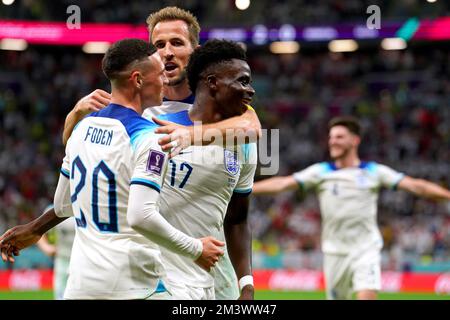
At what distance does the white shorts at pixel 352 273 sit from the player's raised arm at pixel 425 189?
0.91 metres

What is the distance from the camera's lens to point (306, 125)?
92.6 ft

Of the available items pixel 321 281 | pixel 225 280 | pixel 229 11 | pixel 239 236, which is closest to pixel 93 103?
pixel 239 236

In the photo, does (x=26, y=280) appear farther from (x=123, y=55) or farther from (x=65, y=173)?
(x=123, y=55)

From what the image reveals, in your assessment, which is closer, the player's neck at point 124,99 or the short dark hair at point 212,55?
the player's neck at point 124,99

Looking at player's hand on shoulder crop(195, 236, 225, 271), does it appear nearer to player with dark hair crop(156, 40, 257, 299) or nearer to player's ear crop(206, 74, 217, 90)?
player with dark hair crop(156, 40, 257, 299)

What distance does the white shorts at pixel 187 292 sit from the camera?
14.5ft

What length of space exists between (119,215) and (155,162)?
34 cm

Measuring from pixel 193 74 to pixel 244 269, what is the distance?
1375 mm

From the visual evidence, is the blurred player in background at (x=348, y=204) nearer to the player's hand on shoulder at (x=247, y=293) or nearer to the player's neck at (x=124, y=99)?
the player's hand on shoulder at (x=247, y=293)

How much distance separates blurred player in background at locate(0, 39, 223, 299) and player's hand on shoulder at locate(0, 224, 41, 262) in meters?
0.85

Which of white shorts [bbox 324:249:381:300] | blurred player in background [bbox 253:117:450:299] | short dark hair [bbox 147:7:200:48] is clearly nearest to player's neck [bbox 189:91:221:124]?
short dark hair [bbox 147:7:200:48]

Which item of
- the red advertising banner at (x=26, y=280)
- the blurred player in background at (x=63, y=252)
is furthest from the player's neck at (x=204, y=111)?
the red advertising banner at (x=26, y=280)

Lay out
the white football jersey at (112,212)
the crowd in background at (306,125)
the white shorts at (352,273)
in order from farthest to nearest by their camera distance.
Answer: the crowd in background at (306,125)
the white shorts at (352,273)
the white football jersey at (112,212)

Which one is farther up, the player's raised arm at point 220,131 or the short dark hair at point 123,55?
the short dark hair at point 123,55
